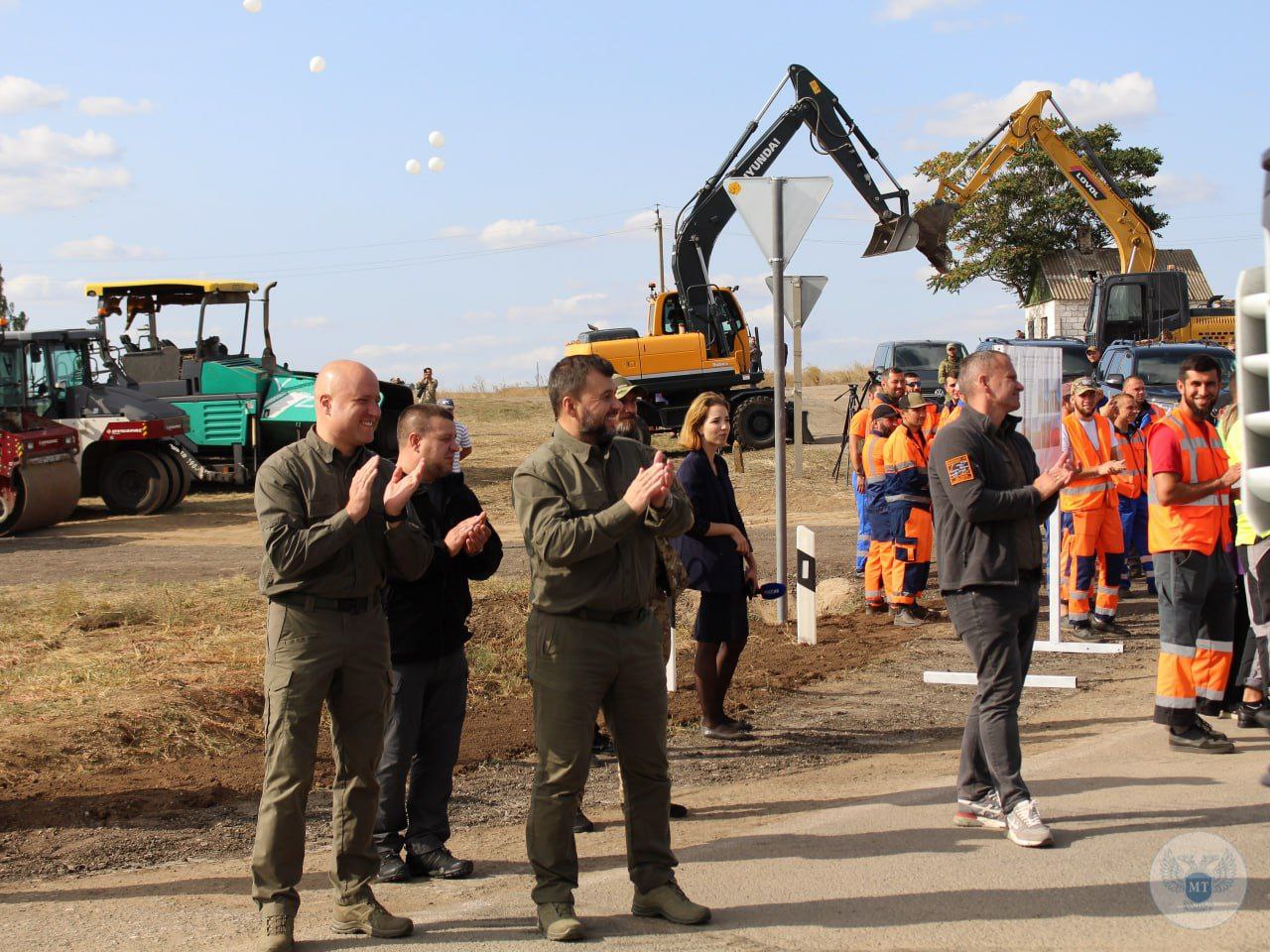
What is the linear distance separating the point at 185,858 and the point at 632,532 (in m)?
2.53

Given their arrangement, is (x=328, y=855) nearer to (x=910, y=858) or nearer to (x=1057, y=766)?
(x=910, y=858)

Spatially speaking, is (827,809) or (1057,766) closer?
(827,809)

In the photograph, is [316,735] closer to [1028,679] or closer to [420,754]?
[420,754]

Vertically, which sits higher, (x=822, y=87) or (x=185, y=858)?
(x=822, y=87)

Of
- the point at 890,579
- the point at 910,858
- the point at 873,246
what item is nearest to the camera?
the point at 910,858

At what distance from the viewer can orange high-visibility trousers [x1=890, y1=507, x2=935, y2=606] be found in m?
11.3

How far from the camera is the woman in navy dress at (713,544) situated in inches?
284

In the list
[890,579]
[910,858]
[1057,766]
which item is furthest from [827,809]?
[890,579]

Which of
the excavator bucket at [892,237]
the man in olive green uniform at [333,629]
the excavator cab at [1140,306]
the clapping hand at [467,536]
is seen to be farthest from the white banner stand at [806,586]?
the excavator cab at [1140,306]

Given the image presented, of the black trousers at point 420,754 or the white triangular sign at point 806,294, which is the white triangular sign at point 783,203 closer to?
the white triangular sign at point 806,294

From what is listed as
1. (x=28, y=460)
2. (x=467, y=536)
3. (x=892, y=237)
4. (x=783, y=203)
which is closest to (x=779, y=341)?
(x=783, y=203)

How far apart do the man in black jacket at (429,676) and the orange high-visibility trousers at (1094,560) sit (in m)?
6.66

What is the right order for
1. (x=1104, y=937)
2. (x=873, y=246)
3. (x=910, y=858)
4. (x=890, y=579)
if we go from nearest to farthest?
1. (x=1104, y=937)
2. (x=910, y=858)
3. (x=890, y=579)
4. (x=873, y=246)

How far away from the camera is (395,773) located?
5.50 m
